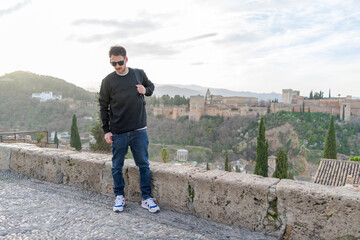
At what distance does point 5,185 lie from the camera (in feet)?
9.23

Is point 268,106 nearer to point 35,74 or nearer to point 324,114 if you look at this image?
point 324,114

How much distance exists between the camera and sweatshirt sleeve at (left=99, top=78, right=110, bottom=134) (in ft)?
7.18

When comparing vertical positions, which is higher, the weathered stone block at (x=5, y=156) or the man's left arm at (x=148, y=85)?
the man's left arm at (x=148, y=85)

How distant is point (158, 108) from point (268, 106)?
25346mm

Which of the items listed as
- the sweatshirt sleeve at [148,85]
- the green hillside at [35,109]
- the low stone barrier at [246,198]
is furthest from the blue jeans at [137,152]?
the green hillside at [35,109]

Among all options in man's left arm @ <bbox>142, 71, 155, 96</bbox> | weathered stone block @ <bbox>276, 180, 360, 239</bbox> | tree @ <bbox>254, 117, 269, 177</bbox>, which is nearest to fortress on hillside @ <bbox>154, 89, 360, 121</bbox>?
tree @ <bbox>254, 117, 269, 177</bbox>

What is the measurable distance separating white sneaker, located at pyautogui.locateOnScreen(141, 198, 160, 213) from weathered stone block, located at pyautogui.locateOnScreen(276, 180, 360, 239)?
977 millimetres

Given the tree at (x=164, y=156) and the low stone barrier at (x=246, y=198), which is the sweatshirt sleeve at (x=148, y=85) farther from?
the tree at (x=164, y=156)

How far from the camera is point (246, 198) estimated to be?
188cm

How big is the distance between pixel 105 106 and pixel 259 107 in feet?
201

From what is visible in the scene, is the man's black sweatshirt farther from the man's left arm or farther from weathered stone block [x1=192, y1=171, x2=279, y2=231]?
weathered stone block [x1=192, y1=171, x2=279, y2=231]

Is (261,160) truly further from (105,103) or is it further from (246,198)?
(105,103)

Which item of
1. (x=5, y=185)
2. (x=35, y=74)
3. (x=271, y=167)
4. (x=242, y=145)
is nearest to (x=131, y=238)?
(x=5, y=185)

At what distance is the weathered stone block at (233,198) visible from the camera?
1843 mm
